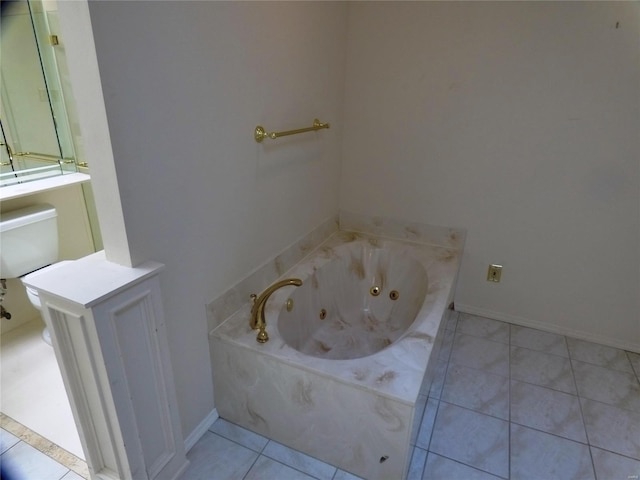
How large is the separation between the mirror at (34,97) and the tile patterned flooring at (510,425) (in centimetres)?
168

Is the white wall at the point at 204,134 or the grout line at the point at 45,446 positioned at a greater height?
the white wall at the point at 204,134

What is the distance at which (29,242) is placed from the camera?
197 centimetres

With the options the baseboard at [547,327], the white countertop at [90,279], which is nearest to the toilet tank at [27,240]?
the white countertop at [90,279]

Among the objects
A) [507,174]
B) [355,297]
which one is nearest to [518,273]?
[507,174]

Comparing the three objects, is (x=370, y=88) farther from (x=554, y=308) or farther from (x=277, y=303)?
(x=554, y=308)

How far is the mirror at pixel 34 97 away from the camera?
2246mm

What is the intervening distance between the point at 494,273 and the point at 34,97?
9.64 feet

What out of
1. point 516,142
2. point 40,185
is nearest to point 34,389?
point 40,185

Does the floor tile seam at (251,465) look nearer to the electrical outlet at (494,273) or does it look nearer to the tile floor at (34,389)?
the tile floor at (34,389)

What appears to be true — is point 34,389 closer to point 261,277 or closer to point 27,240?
point 27,240

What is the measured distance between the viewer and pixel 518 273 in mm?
2232

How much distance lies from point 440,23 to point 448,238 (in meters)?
1.15

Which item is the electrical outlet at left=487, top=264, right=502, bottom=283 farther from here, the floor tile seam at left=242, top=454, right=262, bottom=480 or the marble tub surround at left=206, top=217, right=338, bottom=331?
the floor tile seam at left=242, top=454, right=262, bottom=480

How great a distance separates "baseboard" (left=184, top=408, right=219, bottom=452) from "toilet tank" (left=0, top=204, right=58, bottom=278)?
1.26 m
